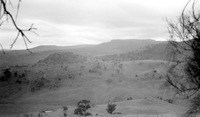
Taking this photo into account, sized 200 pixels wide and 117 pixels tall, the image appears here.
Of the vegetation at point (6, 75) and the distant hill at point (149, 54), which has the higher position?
the distant hill at point (149, 54)

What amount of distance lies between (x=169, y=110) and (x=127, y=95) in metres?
9.95

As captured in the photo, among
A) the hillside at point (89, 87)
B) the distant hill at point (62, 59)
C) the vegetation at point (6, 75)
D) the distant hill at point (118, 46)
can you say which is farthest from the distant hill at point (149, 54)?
the distant hill at point (118, 46)

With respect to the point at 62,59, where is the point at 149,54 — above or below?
above

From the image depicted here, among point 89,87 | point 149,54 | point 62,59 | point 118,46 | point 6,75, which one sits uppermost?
point 118,46

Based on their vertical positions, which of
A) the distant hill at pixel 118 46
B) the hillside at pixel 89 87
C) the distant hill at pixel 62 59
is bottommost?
the hillside at pixel 89 87

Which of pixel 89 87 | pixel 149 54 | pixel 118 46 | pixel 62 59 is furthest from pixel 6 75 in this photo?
pixel 118 46

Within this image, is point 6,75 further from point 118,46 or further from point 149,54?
point 118,46

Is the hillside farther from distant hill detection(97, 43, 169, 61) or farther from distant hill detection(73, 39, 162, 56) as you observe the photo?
distant hill detection(73, 39, 162, 56)

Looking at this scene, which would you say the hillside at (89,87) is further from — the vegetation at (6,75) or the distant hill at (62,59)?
the distant hill at (62,59)

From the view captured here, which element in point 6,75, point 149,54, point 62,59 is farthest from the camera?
point 149,54

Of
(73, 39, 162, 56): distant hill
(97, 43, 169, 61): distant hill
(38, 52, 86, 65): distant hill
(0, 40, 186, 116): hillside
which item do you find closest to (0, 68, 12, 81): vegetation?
(0, 40, 186, 116): hillside

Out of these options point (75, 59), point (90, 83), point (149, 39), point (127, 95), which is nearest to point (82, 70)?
point (90, 83)

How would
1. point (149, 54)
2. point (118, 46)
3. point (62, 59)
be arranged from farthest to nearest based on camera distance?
point (118, 46) → point (149, 54) → point (62, 59)

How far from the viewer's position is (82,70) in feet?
152
